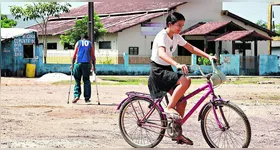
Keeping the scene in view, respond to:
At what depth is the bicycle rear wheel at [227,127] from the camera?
609 cm

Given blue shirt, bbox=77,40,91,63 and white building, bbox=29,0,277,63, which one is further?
white building, bbox=29,0,277,63

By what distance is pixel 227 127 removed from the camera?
6250 mm

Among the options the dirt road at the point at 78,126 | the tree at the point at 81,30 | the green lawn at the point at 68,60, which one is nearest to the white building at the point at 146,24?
the tree at the point at 81,30

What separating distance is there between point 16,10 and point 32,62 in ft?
32.3

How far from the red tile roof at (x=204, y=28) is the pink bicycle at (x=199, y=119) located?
29.1 metres

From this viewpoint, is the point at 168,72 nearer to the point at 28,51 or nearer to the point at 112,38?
the point at 28,51

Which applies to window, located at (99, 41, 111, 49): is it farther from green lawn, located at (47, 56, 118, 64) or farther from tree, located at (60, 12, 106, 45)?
green lawn, located at (47, 56, 118, 64)

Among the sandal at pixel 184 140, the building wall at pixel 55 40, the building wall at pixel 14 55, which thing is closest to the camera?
the sandal at pixel 184 140

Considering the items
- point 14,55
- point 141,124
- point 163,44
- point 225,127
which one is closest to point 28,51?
point 14,55

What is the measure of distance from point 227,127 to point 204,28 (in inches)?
1209

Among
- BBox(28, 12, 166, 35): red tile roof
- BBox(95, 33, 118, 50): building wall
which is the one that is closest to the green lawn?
BBox(95, 33, 118, 50): building wall

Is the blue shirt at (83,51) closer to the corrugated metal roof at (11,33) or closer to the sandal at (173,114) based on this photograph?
the sandal at (173,114)

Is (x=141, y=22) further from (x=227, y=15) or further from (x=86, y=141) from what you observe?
(x=86, y=141)

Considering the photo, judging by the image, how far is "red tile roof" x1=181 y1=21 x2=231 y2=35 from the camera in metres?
35.8
